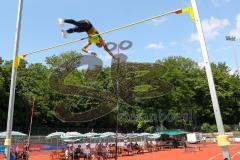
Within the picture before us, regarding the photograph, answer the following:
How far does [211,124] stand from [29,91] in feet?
98.8

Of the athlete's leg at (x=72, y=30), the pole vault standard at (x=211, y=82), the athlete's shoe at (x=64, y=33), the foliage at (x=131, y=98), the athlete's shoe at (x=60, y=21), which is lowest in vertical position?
the pole vault standard at (x=211, y=82)

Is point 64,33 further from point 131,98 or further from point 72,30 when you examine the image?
point 131,98

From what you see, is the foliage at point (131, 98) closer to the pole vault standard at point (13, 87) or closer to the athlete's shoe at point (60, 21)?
the pole vault standard at point (13, 87)

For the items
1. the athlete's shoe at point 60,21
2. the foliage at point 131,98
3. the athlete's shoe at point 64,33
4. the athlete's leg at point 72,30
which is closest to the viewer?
the athlete's shoe at point 60,21

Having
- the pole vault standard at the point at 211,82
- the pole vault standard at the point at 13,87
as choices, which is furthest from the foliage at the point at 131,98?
the pole vault standard at the point at 211,82

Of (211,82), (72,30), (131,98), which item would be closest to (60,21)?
(72,30)

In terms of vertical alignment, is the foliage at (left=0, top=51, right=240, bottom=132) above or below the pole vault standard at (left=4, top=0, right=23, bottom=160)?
above

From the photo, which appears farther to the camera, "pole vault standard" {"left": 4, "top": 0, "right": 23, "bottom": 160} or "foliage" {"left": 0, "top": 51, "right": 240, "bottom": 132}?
"foliage" {"left": 0, "top": 51, "right": 240, "bottom": 132}

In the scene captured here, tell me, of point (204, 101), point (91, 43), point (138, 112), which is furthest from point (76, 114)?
point (91, 43)

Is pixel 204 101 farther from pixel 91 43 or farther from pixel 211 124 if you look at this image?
pixel 91 43

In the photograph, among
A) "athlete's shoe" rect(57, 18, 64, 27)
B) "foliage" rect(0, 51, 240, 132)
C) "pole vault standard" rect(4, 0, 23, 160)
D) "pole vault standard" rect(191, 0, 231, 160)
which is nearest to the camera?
"pole vault standard" rect(191, 0, 231, 160)

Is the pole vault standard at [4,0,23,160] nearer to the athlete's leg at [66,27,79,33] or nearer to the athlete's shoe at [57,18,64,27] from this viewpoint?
the athlete's shoe at [57,18,64,27]

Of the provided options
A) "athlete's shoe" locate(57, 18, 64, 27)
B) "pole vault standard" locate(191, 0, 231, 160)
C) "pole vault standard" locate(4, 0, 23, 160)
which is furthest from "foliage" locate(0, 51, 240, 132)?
"pole vault standard" locate(191, 0, 231, 160)

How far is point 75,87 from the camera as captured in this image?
45250mm
